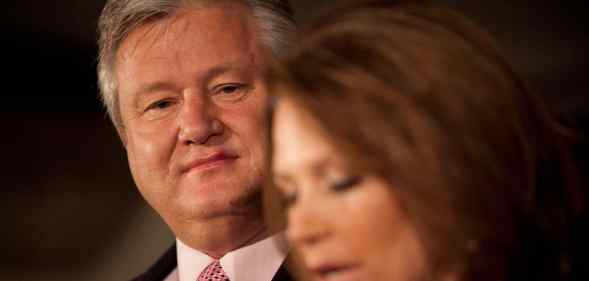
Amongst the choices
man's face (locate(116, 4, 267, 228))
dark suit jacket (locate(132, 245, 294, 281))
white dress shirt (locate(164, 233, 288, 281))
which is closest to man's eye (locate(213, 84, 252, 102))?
man's face (locate(116, 4, 267, 228))

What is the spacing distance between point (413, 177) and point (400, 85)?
6 centimetres

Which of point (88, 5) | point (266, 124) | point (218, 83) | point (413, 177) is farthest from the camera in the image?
point (88, 5)

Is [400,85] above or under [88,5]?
under

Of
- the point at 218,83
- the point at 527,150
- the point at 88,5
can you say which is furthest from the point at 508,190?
the point at 88,5

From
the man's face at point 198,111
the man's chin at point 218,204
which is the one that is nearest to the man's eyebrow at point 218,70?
the man's face at point 198,111

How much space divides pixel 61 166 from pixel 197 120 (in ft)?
1.44

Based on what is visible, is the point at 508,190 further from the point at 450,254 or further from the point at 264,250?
the point at 264,250

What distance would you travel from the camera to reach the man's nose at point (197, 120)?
77 centimetres

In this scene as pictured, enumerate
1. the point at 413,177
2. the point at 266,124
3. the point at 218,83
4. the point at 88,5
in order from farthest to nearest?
the point at 88,5
the point at 218,83
the point at 266,124
the point at 413,177

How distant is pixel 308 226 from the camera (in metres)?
0.54

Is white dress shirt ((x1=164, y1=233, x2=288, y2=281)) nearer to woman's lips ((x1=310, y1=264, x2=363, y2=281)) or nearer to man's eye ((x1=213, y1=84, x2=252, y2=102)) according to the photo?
man's eye ((x1=213, y1=84, x2=252, y2=102))

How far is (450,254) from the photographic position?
524 millimetres

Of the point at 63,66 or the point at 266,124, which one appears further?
the point at 63,66

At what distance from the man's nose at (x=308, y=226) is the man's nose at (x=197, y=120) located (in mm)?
237
